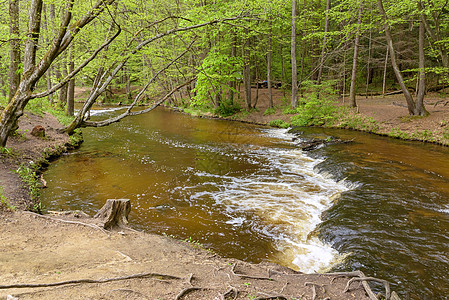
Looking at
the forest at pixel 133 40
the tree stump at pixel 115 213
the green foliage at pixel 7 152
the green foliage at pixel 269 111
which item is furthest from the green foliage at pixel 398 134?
the green foliage at pixel 7 152

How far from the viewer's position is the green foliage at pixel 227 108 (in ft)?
81.5

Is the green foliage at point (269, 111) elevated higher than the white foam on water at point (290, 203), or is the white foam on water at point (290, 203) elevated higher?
the green foliage at point (269, 111)

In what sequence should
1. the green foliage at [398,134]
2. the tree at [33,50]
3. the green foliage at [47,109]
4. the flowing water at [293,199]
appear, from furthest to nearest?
the green foliage at [47,109]
the green foliage at [398,134]
the tree at [33,50]
the flowing water at [293,199]

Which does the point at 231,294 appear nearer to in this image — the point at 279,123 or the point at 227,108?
the point at 279,123

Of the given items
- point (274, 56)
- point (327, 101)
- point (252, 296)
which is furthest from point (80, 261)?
point (274, 56)

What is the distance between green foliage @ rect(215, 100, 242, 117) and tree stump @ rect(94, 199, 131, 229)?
66.3 ft

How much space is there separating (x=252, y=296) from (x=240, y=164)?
26.6 feet

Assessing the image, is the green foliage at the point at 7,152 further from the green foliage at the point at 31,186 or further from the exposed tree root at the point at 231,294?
the exposed tree root at the point at 231,294

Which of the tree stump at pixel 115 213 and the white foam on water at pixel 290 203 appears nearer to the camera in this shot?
the tree stump at pixel 115 213

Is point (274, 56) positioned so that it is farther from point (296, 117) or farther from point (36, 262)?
point (36, 262)

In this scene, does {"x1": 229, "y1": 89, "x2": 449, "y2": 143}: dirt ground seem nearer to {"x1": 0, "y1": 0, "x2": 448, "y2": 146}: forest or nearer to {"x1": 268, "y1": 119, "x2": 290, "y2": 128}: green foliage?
{"x1": 268, "y1": 119, "x2": 290, "y2": 128}: green foliage

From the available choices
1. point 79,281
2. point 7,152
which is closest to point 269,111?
point 7,152

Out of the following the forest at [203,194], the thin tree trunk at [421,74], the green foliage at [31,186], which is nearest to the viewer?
the forest at [203,194]

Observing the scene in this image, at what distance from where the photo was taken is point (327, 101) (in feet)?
60.7
